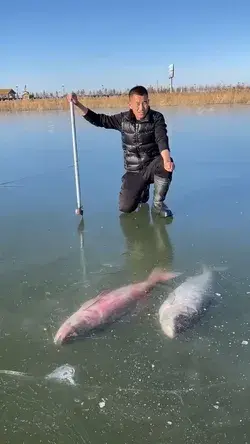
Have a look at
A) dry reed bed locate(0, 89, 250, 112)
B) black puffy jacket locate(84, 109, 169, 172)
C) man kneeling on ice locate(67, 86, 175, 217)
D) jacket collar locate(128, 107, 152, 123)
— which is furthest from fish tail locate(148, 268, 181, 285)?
dry reed bed locate(0, 89, 250, 112)

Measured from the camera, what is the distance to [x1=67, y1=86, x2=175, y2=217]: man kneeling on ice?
180 inches

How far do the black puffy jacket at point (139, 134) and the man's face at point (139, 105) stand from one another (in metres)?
0.06

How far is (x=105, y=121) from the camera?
486 centimetres

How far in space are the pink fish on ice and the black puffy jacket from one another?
6.40 feet

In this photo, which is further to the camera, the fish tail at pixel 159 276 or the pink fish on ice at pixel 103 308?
the fish tail at pixel 159 276

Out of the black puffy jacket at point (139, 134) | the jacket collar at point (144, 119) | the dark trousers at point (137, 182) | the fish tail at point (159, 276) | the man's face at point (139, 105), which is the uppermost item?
the man's face at point (139, 105)

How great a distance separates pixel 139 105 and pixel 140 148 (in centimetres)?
51

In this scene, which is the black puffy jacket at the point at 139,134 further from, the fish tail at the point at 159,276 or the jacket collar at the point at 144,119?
the fish tail at the point at 159,276

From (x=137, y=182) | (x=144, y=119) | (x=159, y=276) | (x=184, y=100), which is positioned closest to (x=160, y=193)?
(x=137, y=182)

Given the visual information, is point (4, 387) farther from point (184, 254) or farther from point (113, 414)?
point (184, 254)

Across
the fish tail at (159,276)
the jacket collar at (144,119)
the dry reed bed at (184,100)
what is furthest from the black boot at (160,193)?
the dry reed bed at (184,100)

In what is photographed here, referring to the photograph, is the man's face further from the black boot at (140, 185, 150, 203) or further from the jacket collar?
the black boot at (140, 185, 150, 203)

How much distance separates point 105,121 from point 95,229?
4.44 ft

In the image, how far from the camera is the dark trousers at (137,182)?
15.5ft
